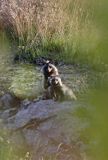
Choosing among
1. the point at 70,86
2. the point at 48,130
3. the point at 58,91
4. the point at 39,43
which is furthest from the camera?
the point at 39,43

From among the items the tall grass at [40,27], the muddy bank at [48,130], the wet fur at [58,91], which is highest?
the tall grass at [40,27]

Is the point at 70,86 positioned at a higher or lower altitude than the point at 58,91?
lower

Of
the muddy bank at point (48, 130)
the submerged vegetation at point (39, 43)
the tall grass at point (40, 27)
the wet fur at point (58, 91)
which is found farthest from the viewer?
the tall grass at point (40, 27)

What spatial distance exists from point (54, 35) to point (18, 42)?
831mm

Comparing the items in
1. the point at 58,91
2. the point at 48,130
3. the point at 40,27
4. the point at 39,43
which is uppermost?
the point at 40,27

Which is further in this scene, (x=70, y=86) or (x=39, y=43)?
(x=39, y=43)

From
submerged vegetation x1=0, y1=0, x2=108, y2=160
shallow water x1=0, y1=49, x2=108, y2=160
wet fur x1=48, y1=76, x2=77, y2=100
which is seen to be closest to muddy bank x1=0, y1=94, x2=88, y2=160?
shallow water x1=0, y1=49, x2=108, y2=160

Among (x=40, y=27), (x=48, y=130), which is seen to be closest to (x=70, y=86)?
(x=48, y=130)

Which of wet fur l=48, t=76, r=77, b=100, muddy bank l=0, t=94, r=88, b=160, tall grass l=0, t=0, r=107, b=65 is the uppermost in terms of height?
tall grass l=0, t=0, r=107, b=65

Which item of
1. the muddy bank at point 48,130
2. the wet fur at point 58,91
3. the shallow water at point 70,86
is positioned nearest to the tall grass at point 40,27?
the shallow water at point 70,86

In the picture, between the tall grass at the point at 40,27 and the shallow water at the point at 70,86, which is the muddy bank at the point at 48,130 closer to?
the shallow water at the point at 70,86

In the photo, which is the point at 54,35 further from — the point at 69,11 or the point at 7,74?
the point at 7,74

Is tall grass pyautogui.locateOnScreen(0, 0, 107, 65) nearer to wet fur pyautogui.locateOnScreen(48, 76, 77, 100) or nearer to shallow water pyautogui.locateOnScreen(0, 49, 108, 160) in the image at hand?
shallow water pyautogui.locateOnScreen(0, 49, 108, 160)

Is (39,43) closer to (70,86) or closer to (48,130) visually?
(70,86)
